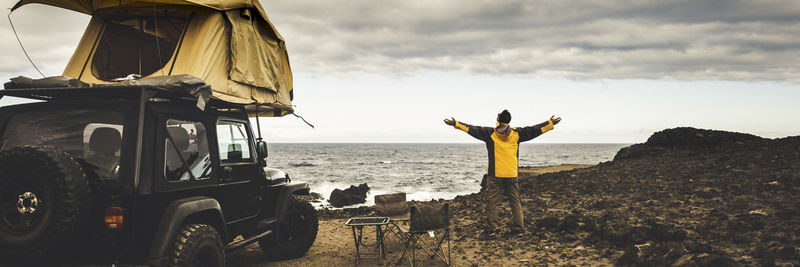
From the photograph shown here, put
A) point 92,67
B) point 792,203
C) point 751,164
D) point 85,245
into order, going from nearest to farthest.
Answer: point 85,245 → point 92,67 → point 792,203 → point 751,164

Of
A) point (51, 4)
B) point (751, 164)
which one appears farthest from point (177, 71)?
point (751, 164)

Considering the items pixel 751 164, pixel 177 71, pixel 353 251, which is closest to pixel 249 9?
pixel 177 71

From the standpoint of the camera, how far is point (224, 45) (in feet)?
A: 20.3

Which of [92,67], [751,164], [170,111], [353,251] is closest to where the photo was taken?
[170,111]

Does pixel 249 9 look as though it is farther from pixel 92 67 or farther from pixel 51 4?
pixel 51 4

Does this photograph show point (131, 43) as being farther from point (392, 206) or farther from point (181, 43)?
point (392, 206)

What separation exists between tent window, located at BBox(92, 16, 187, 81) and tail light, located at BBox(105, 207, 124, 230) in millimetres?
2851

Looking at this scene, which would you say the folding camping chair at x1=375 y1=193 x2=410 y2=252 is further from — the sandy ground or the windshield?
the windshield

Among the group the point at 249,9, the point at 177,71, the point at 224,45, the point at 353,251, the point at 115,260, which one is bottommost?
Result: the point at 353,251

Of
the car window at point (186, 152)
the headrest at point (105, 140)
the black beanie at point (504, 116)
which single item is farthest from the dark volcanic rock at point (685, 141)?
the headrest at point (105, 140)

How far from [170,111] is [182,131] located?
0.99 feet

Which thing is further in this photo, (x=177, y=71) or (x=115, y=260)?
(x=177, y=71)

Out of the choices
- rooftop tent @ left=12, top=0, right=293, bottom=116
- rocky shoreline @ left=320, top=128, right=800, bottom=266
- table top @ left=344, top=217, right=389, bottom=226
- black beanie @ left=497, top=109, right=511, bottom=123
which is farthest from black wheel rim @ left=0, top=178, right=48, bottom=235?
black beanie @ left=497, top=109, right=511, bottom=123

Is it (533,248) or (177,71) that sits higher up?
(177,71)
